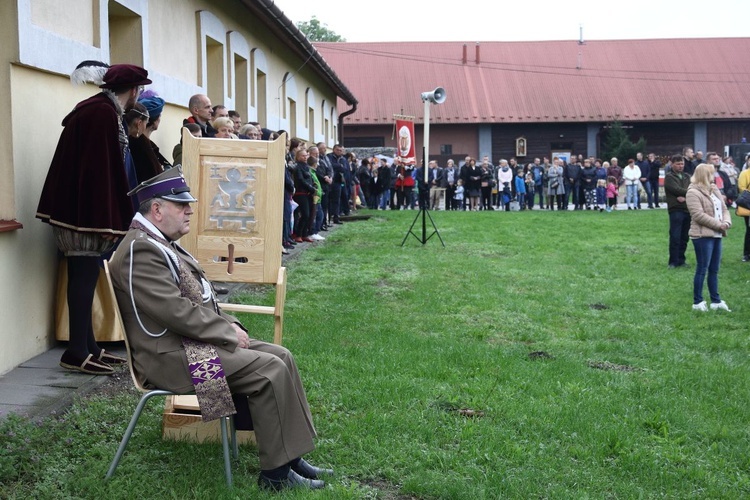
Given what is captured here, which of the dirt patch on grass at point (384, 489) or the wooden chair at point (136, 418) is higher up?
the wooden chair at point (136, 418)

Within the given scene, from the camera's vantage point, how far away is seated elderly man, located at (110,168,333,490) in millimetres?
4430

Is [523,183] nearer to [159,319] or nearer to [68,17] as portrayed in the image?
[68,17]

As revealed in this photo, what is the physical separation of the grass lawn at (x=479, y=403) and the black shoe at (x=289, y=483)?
0.06m

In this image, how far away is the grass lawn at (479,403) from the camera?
15.9 feet

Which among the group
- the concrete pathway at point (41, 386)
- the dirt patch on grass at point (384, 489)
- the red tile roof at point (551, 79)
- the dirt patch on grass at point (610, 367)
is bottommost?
the dirt patch on grass at point (384, 489)

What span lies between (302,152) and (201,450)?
10565 millimetres

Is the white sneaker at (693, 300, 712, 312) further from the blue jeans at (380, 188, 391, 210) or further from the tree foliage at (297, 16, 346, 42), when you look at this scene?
the tree foliage at (297, 16, 346, 42)

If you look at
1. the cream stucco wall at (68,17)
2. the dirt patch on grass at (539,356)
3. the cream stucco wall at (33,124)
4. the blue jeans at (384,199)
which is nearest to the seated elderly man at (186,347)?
the cream stucco wall at (33,124)

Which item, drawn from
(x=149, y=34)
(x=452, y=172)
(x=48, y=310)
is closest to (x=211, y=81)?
(x=149, y=34)

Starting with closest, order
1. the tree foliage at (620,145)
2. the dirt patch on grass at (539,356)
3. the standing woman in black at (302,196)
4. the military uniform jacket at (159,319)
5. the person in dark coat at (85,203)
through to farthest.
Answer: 1. the military uniform jacket at (159,319)
2. the person in dark coat at (85,203)
3. the dirt patch on grass at (539,356)
4. the standing woman in black at (302,196)
5. the tree foliage at (620,145)

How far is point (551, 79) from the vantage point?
46125 millimetres

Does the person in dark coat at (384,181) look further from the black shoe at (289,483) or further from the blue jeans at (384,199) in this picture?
the black shoe at (289,483)

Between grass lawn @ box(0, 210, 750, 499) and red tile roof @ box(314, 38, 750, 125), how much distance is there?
1293 inches

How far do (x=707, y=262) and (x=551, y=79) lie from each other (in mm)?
36966
